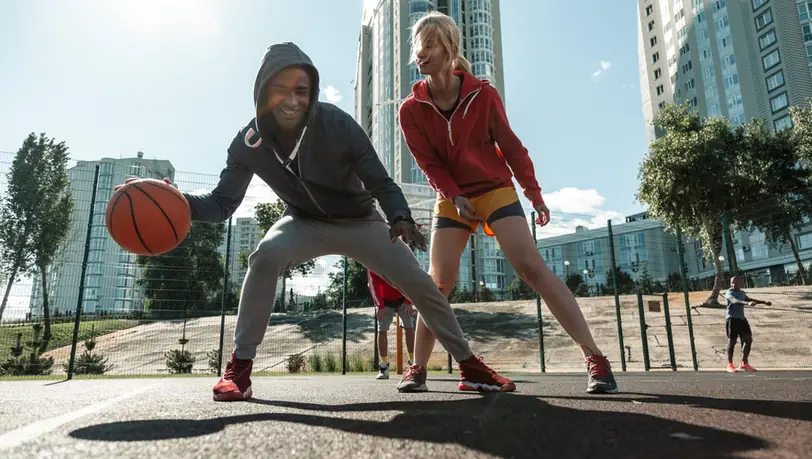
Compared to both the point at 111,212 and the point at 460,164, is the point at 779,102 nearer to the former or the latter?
the point at 460,164

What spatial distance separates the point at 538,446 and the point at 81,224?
938cm

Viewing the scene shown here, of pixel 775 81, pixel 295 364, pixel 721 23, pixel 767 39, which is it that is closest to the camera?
pixel 295 364

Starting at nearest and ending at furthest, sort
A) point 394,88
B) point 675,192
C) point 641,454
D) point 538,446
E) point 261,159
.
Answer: point 641,454
point 538,446
point 261,159
point 675,192
point 394,88

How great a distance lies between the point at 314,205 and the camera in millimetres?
2795

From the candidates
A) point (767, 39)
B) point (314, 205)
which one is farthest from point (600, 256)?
point (767, 39)

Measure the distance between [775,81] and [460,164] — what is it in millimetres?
56595

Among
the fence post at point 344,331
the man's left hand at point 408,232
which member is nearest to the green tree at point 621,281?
the fence post at point 344,331

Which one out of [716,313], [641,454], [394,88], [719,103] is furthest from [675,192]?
[394,88]

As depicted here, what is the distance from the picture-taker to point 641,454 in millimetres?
1089

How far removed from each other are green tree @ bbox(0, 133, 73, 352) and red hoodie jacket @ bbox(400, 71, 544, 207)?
8.03 m

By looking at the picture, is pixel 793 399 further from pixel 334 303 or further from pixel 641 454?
pixel 334 303

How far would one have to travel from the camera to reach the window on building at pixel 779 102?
149 ft

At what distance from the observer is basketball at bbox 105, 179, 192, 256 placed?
2721 mm

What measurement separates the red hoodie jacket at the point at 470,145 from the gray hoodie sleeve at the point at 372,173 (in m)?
0.40
